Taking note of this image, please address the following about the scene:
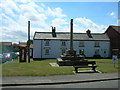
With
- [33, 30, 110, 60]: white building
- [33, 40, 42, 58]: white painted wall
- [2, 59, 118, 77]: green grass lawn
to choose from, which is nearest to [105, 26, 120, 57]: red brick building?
[33, 30, 110, 60]: white building

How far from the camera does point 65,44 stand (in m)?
52.2

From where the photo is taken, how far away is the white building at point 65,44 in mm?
51219

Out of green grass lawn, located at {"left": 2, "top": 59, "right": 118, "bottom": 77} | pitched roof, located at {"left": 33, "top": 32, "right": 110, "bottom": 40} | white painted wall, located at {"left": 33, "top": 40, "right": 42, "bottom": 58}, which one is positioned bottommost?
green grass lawn, located at {"left": 2, "top": 59, "right": 118, "bottom": 77}

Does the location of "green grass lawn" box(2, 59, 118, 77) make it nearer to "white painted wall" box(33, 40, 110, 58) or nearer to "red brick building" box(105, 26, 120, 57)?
"white painted wall" box(33, 40, 110, 58)

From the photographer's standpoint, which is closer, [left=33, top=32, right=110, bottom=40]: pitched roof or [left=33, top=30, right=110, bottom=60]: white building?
[left=33, top=30, right=110, bottom=60]: white building

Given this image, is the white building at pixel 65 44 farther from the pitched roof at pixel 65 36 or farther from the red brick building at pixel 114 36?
the red brick building at pixel 114 36

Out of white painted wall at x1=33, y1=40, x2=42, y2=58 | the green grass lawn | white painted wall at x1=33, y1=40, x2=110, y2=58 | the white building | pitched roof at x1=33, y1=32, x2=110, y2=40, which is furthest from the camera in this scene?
pitched roof at x1=33, y1=32, x2=110, y2=40

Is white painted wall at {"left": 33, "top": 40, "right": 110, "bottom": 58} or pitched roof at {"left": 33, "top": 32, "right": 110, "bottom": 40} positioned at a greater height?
Result: pitched roof at {"left": 33, "top": 32, "right": 110, "bottom": 40}

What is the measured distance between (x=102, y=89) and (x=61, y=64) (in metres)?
12.7

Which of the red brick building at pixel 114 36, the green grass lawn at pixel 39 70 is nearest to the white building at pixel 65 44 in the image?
the red brick building at pixel 114 36

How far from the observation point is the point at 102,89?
10484mm

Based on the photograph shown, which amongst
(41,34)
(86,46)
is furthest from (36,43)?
(86,46)

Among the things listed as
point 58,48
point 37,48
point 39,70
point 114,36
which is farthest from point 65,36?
point 39,70

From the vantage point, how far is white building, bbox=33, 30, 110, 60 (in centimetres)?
5122
